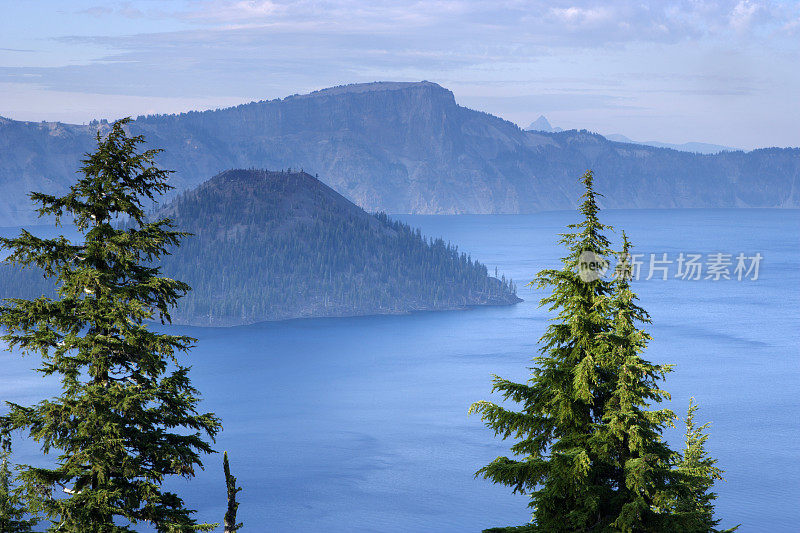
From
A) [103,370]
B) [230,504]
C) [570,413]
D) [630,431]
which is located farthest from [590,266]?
[103,370]

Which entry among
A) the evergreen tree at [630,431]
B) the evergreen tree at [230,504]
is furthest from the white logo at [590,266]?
the evergreen tree at [230,504]

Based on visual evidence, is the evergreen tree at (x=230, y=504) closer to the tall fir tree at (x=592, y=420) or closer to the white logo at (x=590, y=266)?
the tall fir tree at (x=592, y=420)

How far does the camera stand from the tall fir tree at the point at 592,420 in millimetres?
18078

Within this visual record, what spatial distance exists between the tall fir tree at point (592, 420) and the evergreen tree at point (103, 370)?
23.9 ft

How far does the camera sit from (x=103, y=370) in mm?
18516

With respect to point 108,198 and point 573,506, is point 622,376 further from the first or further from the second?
point 108,198

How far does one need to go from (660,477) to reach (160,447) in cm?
1115

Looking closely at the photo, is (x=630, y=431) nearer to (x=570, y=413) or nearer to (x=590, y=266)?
(x=570, y=413)

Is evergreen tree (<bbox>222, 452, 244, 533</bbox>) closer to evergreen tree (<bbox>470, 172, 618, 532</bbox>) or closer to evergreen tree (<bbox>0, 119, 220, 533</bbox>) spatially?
evergreen tree (<bbox>0, 119, 220, 533</bbox>)

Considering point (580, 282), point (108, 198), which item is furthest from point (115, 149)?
point (580, 282)

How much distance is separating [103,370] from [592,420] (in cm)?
1109

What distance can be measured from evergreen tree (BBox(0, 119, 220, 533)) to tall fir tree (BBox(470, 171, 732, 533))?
729 centimetres

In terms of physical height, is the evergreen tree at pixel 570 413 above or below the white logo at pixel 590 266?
below

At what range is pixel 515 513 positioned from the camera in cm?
12862
